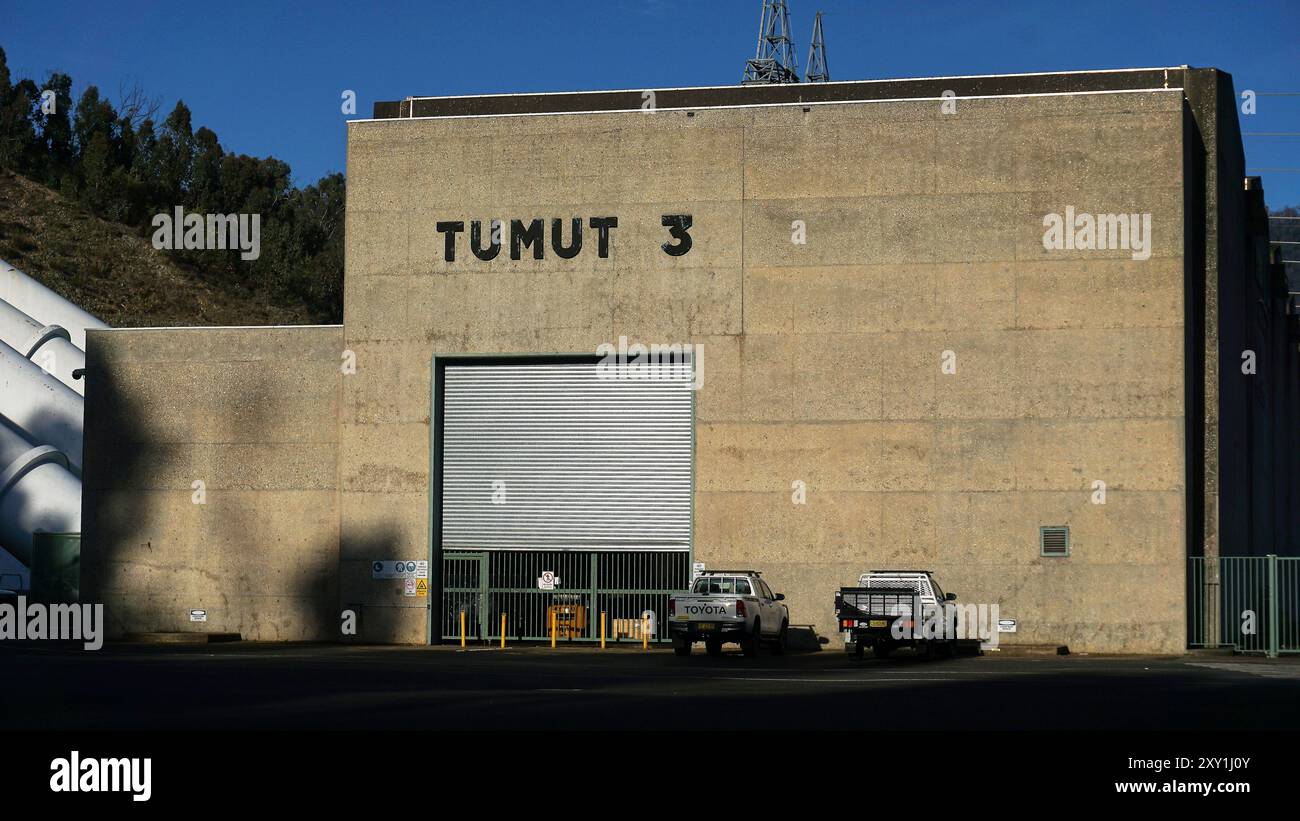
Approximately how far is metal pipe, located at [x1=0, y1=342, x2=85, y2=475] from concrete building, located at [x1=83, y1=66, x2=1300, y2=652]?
18744mm

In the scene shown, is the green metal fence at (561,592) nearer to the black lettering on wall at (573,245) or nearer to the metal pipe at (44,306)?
the black lettering on wall at (573,245)

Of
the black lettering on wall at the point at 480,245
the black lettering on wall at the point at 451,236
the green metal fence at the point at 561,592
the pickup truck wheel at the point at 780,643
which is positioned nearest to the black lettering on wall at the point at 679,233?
the black lettering on wall at the point at 480,245

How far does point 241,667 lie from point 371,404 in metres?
13.3

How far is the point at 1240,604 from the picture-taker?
3728cm

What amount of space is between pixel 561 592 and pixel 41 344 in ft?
127

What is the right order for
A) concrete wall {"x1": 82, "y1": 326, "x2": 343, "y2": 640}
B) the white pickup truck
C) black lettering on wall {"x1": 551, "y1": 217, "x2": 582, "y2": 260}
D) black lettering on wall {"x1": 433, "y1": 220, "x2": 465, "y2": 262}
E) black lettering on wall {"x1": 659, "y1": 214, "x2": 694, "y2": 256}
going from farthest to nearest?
concrete wall {"x1": 82, "y1": 326, "x2": 343, "y2": 640}, black lettering on wall {"x1": 433, "y1": 220, "x2": 465, "y2": 262}, black lettering on wall {"x1": 551, "y1": 217, "x2": 582, "y2": 260}, black lettering on wall {"x1": 659, "y1": 214, "x2": 694, "y2": 256}, the white pickup truck

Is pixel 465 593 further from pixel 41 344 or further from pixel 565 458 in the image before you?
pixel 41 344

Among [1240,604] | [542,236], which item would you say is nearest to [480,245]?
[542,236]

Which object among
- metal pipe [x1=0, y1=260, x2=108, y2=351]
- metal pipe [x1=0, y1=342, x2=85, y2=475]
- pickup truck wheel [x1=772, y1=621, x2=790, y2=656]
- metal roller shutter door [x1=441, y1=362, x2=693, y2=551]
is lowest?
pickup truck wheel [x1=772, y1=621, x2=790, y2=656]

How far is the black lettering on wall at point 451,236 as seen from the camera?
1599 inches

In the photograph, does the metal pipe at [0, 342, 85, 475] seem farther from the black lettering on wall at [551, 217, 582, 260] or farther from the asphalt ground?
the black lettering on wall at [551, 217, 582, 260]

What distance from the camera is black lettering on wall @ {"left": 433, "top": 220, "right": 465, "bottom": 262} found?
40.6 meters

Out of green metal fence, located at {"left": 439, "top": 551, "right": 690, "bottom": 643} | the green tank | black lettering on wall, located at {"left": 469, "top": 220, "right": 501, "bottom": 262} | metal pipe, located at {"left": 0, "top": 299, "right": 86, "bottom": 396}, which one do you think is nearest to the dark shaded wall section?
Answer: green metal fence, located at {"left": 439, "top": 551, "right": 690, "bottom": 643}
